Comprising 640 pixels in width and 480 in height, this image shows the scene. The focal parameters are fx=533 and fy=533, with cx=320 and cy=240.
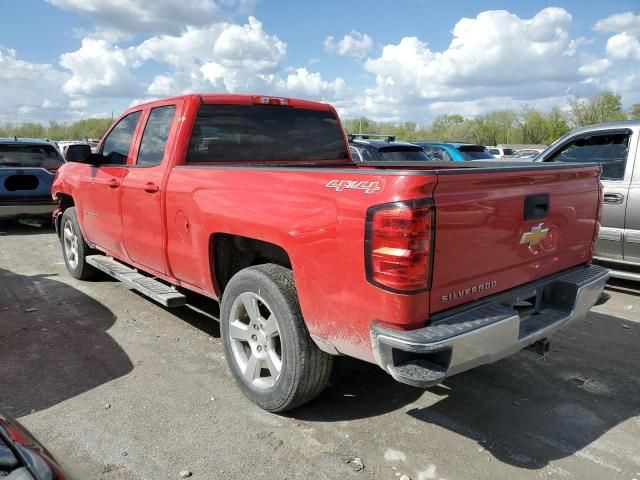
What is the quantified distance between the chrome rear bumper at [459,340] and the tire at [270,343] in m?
0.63

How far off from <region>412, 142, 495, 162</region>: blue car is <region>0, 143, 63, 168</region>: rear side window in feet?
24.7

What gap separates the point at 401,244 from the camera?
245 cm

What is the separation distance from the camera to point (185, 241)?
397 centimetres

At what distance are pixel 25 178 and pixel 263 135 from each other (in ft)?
23.8

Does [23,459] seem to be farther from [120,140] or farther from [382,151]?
[382,151]

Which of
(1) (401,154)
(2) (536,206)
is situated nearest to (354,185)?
(2) (536,206)

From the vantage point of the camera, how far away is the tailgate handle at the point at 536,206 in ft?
9.83

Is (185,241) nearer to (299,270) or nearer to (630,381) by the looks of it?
(299,270)

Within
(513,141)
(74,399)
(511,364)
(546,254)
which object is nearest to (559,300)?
(546,254)

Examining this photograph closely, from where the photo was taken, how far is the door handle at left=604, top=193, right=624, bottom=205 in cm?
587

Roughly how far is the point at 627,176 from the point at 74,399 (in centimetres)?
Result: 580

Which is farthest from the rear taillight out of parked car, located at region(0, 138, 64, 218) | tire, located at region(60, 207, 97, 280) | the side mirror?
parked car, located at region(0, 138, 64, 218)

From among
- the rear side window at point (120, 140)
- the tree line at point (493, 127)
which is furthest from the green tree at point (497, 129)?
the rear side window at point (120, 140)

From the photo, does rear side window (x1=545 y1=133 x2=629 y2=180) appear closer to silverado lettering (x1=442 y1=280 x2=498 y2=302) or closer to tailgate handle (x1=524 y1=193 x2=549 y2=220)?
tailgate handle (x1=524 y1=193 x2=549 y2=220)
